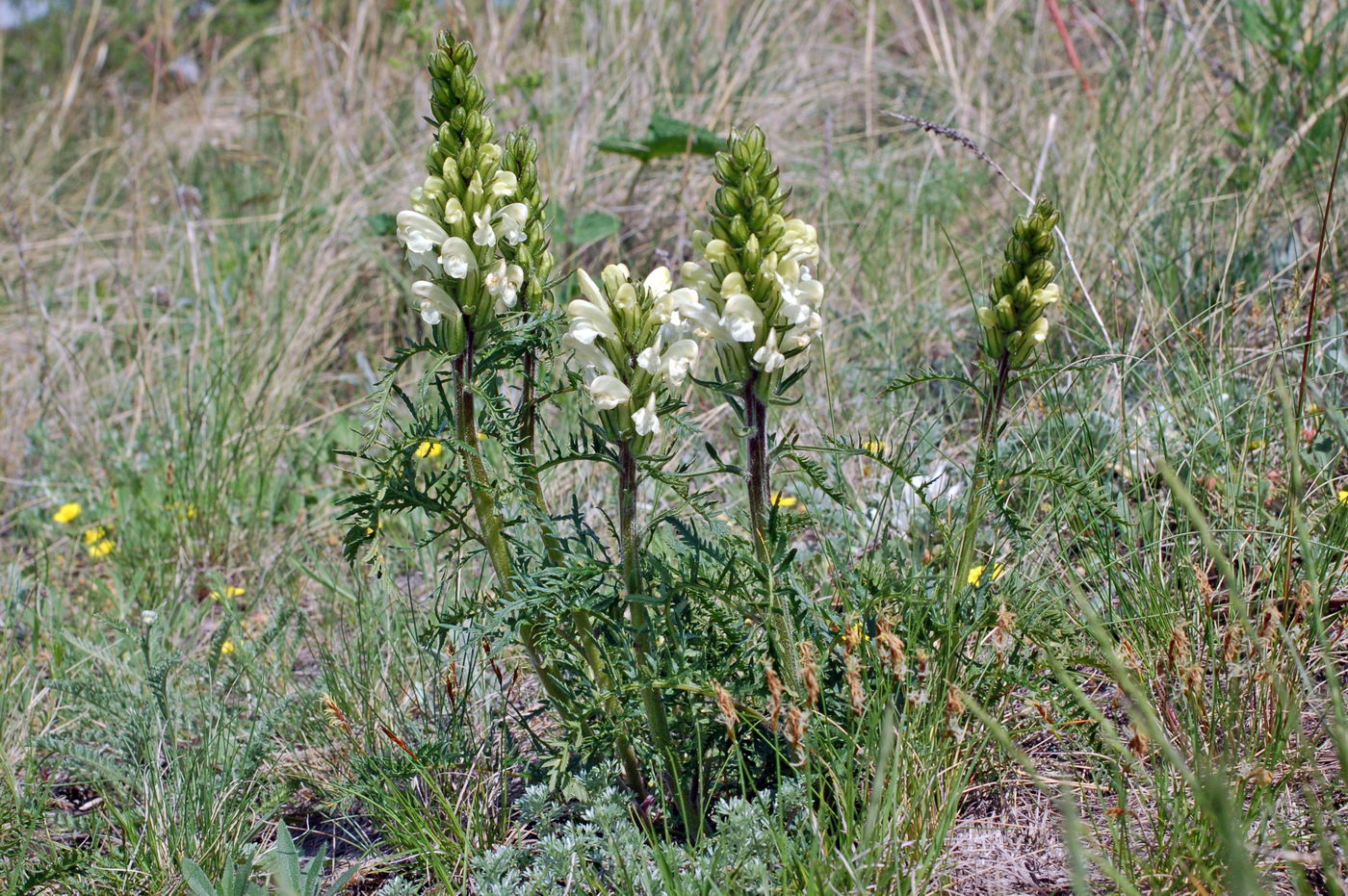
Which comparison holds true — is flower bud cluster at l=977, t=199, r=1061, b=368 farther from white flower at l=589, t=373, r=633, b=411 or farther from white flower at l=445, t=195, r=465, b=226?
white flower at l=445, t=195, r=465, b=226

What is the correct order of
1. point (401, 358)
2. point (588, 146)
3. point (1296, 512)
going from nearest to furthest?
point (1296, 512) < point (401, 358) < point (588, 146)

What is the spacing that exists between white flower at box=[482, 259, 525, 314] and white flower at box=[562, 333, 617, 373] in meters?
0.11

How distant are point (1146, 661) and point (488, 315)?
48.6 inches

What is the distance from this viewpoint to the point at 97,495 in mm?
3455

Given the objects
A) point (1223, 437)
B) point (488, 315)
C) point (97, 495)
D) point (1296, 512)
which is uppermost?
point (488, 315)

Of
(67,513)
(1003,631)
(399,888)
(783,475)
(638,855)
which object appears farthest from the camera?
(67,513)

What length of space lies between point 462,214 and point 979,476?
912 millimetres

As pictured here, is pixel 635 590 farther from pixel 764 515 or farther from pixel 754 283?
pixel 754 283

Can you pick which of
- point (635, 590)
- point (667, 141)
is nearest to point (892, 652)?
point (635, 590)

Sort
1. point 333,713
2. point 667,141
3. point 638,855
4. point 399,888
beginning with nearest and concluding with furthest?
point 638,855 < point 399,888 < point 333,713 < point 667,141

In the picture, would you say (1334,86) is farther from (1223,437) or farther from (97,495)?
(97,495)

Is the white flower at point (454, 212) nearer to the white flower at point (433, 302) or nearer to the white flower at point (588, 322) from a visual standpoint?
the white flower at point (433, 302)

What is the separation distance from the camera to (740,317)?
55.0 inches

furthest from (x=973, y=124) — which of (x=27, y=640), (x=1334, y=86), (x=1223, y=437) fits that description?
(x=27, y=640)
